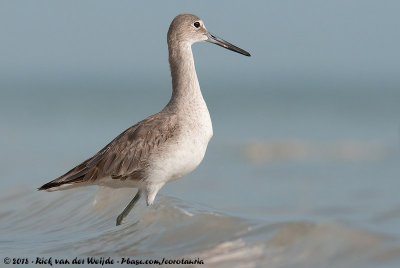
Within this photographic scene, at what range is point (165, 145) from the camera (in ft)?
27.6

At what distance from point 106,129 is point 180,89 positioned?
17011 mm

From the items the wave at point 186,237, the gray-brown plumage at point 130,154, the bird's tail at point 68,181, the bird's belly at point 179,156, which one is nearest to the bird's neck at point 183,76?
the gray-brown plumage at point 130,154

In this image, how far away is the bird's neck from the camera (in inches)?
344

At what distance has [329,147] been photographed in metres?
21.1

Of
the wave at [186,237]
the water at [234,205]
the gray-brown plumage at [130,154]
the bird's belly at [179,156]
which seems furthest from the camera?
the gray-brown plumage at [130,154]

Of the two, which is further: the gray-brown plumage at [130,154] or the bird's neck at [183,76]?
the bird's neck at [183,76]

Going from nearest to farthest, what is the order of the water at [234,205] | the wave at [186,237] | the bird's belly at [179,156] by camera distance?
the wave at [186,237] → the water at [234,205] → the bird's belly at [179,156]

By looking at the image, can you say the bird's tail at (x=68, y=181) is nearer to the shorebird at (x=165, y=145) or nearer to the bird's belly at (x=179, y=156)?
the shorebird at (x=165, y=145)

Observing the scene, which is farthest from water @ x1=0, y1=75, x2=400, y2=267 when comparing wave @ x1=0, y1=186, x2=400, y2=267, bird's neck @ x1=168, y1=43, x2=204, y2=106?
bird's neck @ x1=168, y1=43, x2=204, y2=106

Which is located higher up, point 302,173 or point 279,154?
point 279,154

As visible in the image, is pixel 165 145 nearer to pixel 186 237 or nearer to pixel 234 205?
pixel 186 237

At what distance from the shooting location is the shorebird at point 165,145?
8.34 metres

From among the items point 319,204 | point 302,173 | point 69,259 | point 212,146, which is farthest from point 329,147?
point 69,259

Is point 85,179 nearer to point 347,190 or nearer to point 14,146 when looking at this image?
point 347,190
